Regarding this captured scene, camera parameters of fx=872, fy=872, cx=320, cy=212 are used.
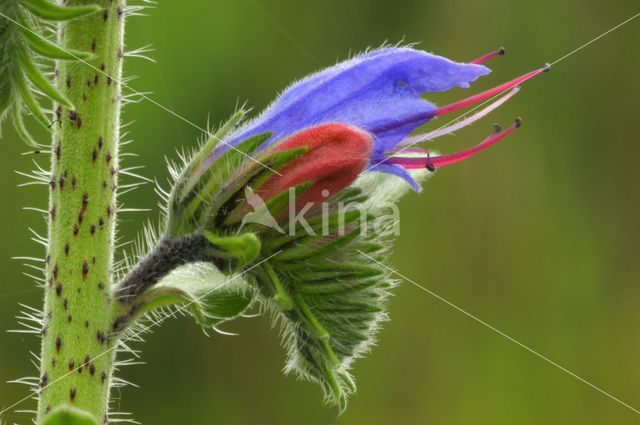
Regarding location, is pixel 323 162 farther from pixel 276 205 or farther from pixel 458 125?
pixel 458 125

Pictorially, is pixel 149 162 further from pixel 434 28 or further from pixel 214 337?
pixel 434 28

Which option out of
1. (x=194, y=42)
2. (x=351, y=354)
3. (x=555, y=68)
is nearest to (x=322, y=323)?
(x=351, y=354)

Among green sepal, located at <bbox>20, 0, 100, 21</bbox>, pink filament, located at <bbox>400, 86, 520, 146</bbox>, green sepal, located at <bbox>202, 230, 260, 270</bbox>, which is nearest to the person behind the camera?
green sepal, located at <bbox>20, 0, 100, 21</bbox>

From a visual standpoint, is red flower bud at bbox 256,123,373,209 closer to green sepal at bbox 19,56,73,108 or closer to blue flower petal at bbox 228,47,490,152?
blue flower petal at bbox 228,47,490,152

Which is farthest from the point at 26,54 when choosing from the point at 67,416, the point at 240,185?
the point at 67,416

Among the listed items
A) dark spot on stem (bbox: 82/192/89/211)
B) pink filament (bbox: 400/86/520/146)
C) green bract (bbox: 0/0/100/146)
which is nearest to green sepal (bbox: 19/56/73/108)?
green bract (bbox: 0/0/100/146)

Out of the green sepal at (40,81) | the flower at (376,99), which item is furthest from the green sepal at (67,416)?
the flower at (376,99)
